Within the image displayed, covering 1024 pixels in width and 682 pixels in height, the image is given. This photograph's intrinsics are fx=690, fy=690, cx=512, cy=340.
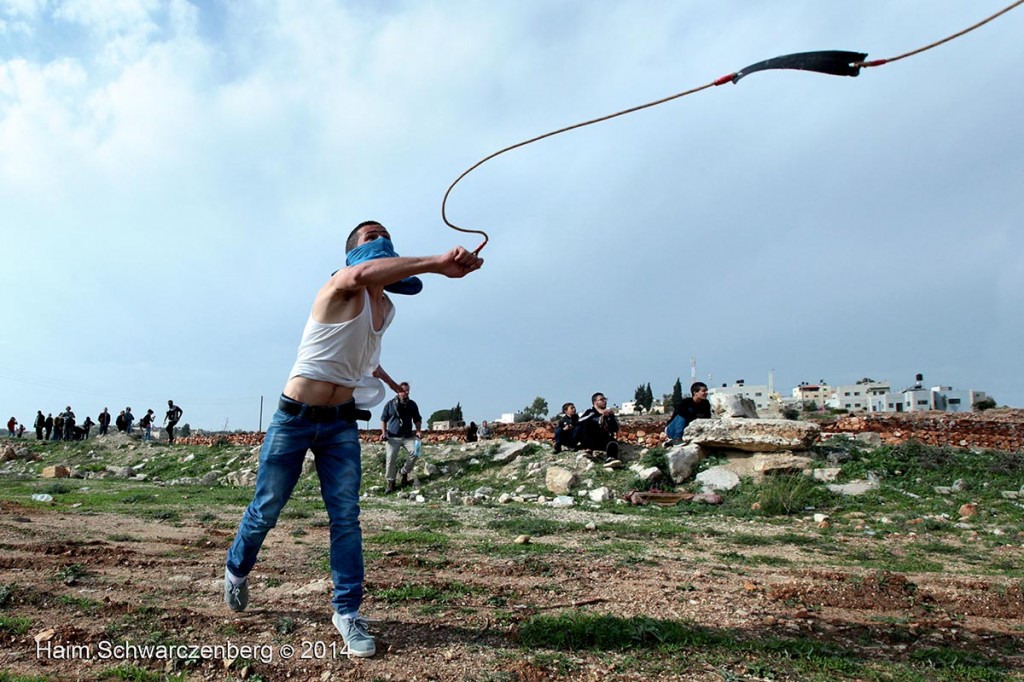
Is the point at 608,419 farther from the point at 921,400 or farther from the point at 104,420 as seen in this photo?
the point at 921,400

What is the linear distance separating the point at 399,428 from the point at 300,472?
831cm

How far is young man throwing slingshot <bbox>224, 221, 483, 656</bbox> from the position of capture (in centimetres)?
309

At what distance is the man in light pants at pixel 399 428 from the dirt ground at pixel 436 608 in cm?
584

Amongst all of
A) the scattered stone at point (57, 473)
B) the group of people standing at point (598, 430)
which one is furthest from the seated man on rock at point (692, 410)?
the scattered stone at point (57, 473)

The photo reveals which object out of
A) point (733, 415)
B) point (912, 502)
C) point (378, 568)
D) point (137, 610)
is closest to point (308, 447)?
point (137, 610)

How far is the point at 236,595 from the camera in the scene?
130 inches

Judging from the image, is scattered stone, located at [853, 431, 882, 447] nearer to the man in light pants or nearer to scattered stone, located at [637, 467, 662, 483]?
scattered stone, located at [637, 467, 662, 483]

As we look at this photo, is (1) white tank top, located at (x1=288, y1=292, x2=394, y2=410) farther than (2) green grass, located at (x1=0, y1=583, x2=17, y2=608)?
No

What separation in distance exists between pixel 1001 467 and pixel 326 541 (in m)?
9.22

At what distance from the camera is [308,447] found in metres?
3.24

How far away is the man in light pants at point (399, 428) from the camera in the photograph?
11.4 metres

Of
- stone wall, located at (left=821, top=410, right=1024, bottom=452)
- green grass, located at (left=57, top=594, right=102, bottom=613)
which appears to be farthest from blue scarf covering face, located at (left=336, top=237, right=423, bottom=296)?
stone wall, located at (left=821, top=410, right=1024, bottom=452)

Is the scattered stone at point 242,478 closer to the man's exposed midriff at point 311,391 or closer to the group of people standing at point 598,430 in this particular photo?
the group of people standing at point 598,430

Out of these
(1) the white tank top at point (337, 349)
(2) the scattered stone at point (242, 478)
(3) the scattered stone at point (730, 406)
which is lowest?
(2) the scattered stone at point (242, 478)
